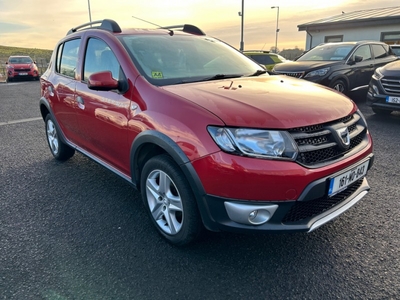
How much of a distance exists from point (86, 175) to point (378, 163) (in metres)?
3.72

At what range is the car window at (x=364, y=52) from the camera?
8461 mm

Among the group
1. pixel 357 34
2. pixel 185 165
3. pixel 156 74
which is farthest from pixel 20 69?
pixel 185 165

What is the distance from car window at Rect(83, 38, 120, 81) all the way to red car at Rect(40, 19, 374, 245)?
1 centimetres

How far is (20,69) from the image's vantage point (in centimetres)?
1833

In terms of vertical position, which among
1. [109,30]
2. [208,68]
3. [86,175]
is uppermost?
[109,30]

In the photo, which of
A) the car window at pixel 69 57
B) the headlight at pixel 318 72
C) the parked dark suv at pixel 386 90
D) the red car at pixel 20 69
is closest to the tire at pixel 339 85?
the headlight at pixel 318 72

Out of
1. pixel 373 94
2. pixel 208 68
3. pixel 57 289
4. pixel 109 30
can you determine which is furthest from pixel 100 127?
pixel 373 94

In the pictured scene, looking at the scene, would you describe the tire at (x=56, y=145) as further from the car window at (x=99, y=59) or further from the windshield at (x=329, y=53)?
the windshield at (x=329, y=53)

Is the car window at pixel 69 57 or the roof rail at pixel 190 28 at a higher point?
the roof rail at pixel 190 28

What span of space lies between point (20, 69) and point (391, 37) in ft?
66.6

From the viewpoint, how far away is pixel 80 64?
3.49 metres

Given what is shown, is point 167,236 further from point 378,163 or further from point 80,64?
point 378,163

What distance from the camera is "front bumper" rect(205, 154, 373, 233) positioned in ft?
6.59

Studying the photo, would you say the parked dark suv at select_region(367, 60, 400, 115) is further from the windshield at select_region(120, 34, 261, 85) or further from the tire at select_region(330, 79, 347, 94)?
the windshield at select_region(120, 34, 261, 85)
